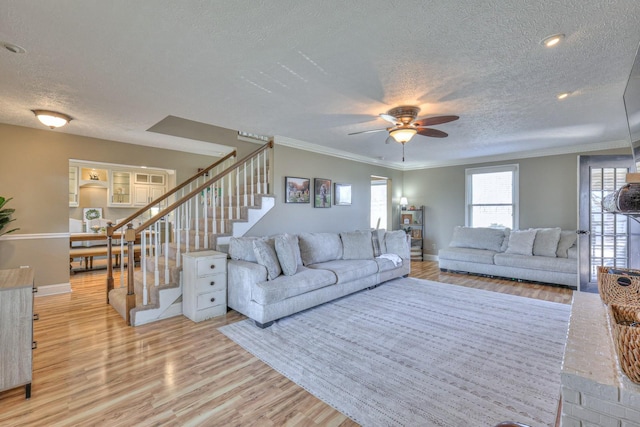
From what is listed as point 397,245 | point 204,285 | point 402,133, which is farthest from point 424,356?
point 397,245

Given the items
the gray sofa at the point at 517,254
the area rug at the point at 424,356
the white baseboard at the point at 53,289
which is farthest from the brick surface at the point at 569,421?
the white baseboard at the point at 53,289

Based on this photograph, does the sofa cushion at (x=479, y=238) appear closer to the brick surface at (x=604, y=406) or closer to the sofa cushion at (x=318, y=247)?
the sofa cushion at (x=318, y=247)

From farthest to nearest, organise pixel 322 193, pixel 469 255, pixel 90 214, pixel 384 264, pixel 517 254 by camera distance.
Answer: pixel 90 214
pixel 469 255
pixel 322 193
pixel 517 254
pixel 384 264

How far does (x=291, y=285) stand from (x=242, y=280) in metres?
0.58

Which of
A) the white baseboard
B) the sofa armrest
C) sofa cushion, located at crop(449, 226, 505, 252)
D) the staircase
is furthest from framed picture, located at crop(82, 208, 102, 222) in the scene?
sofa cushion, located at crop(449, 226, 505, 252)

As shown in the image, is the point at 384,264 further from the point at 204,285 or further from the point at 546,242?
the point at 546,242

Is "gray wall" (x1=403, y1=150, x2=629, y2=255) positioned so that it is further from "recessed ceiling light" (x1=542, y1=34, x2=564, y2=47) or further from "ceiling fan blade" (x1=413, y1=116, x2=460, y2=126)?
"recessed ceiling light" (x1=542, y1=34, x2=564, y2=47)

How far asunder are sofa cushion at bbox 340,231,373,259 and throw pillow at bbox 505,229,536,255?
110 inches

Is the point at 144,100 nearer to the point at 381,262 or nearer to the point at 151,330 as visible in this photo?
the point at 151,330

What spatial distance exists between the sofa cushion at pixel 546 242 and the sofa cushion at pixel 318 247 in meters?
3.64

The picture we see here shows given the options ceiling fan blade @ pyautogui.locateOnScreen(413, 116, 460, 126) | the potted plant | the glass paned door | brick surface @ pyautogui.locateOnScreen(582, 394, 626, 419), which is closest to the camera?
brick surface @ pyautogui.locateOnScreen(582, 394, 626, 419)

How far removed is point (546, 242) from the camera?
17.3ft

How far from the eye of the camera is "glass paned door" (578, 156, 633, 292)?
3.84 meters

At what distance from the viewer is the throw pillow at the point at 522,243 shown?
5.37m
